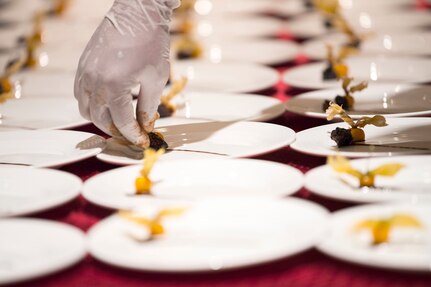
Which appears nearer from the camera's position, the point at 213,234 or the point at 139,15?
the point at 213,234

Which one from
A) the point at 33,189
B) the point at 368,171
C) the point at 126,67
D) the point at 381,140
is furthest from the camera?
the point at 381,140

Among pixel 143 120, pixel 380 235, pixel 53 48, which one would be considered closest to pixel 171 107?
pixel 143 120

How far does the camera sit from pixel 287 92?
2.57 meters

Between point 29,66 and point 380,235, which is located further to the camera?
point 29,66

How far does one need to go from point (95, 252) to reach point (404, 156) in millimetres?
661

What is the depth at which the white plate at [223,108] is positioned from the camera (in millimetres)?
2141

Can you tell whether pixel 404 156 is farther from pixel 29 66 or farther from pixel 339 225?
pixel 29 66

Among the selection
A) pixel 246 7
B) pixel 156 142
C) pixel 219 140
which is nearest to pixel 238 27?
pixel 246 7

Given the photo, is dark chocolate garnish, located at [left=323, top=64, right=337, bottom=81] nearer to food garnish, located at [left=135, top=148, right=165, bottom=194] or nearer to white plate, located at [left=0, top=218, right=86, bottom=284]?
food garnish, located at [left=135, top=148, right=165, bottom=194]

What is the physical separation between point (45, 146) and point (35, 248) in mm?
707

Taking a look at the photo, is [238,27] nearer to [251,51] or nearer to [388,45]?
[251,51]

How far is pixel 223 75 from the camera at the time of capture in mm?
2811

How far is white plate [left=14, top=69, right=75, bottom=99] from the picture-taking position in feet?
8.76

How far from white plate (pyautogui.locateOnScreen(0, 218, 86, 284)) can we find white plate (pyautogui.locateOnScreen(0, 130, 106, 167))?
457mm
